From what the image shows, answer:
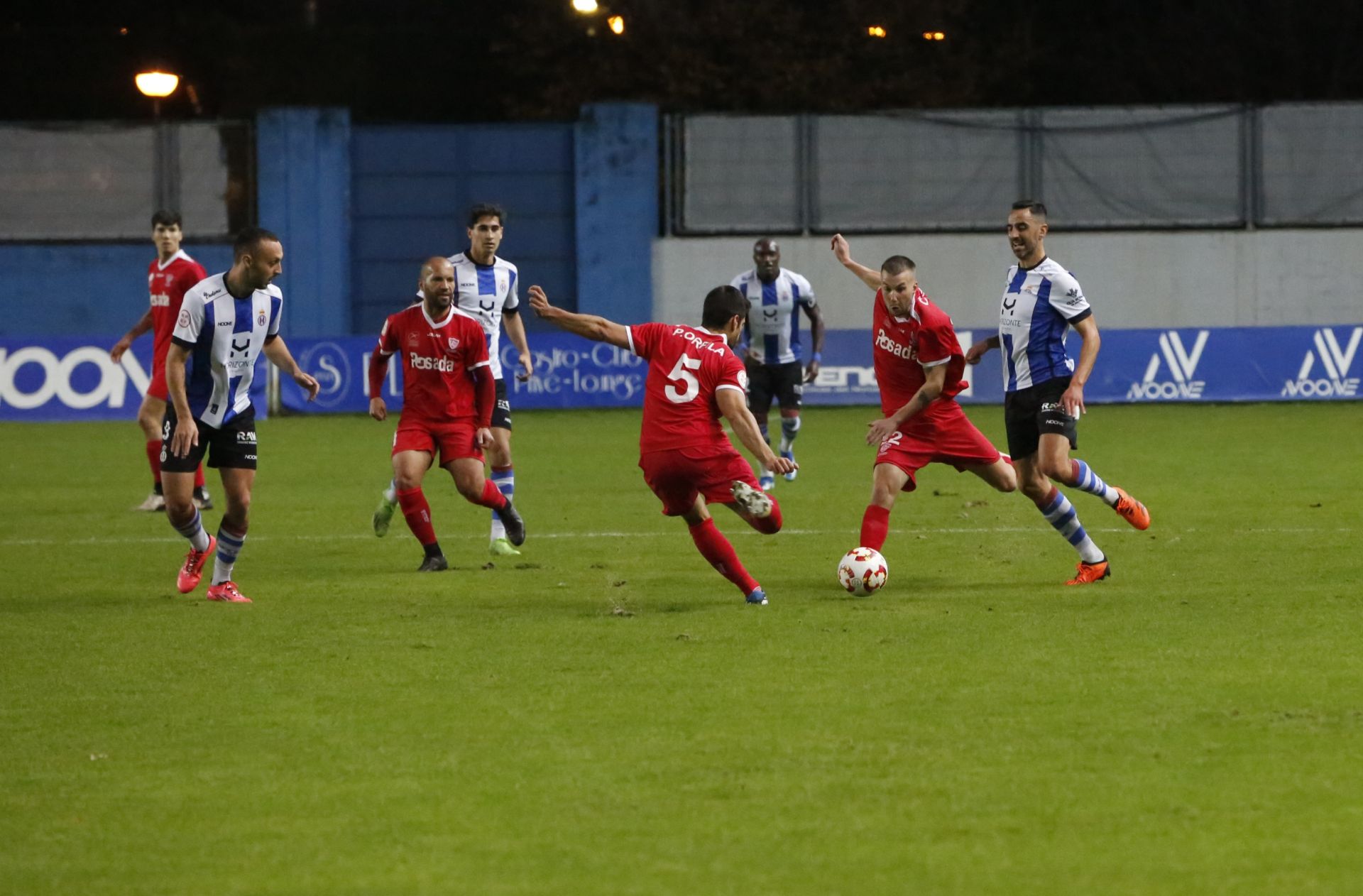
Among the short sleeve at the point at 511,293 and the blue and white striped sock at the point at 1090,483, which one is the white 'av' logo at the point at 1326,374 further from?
the blue and white striped sock at the point at 1090,483

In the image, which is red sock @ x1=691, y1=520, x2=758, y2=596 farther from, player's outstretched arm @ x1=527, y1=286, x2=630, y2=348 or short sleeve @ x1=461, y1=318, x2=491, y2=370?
short sleeve @ x1=461, y1=318, x2=491, y2=370

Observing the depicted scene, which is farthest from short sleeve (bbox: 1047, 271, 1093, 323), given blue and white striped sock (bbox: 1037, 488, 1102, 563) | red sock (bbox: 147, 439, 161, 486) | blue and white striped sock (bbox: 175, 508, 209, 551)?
red sock (bbox: 147, 439, 161, 486)

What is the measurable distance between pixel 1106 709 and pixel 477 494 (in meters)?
5.03

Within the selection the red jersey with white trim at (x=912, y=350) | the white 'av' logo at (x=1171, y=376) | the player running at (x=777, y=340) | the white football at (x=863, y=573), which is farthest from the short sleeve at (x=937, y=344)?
the white 'av' logo at (x=1171, y=376)

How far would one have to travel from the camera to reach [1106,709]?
6.65 metres

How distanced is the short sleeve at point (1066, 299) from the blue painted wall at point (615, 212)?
65.7 ft

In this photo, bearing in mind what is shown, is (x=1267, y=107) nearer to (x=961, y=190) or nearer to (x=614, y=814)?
(x=961, y=190)

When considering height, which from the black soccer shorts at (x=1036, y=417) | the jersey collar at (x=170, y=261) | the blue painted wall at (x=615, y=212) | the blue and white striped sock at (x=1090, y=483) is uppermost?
the blue painted wall at (x=615, y=212)

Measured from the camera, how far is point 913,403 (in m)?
9.77

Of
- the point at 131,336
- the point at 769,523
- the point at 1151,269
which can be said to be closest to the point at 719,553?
the point at 769,523

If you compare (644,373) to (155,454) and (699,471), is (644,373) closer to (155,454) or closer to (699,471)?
(155,454)

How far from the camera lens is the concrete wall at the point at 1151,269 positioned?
2934 centimetres

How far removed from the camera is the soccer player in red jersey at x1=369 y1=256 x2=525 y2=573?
1071 cm

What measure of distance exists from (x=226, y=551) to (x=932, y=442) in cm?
387
